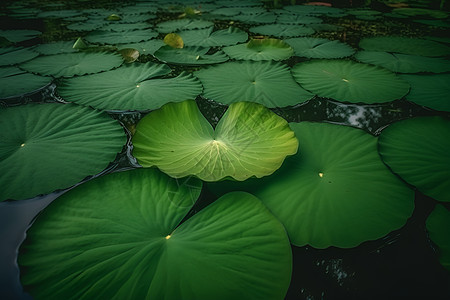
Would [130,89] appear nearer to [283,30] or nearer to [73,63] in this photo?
[73,63]

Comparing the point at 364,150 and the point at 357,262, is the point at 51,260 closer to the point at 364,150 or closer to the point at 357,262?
the point at 357,262

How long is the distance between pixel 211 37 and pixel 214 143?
1.64 metres

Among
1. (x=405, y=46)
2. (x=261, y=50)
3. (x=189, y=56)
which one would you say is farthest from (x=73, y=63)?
(x=405, y=46)

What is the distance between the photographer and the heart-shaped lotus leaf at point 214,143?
0.78m

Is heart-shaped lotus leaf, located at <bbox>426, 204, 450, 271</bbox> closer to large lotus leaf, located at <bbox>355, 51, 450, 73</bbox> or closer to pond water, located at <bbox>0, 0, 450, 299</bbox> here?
pond water, located at <bbox>0, 0, 450, 299</bbox>

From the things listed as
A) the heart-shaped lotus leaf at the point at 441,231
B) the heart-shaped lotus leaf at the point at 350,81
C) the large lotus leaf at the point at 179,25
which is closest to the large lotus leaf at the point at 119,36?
the large lotus leaf at the point at 179,25

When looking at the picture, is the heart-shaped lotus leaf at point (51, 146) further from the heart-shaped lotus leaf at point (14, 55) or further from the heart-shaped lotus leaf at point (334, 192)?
the heart-shaped lotus leaf at point (14, 55)

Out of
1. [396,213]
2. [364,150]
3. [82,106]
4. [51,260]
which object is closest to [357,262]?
[396,213]

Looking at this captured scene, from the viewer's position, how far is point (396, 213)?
0.69 metres

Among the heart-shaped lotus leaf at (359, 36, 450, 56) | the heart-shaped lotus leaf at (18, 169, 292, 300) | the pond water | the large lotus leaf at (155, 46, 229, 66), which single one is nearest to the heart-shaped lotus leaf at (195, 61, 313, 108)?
the pond water

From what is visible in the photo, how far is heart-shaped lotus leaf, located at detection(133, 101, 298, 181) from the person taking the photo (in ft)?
2.55

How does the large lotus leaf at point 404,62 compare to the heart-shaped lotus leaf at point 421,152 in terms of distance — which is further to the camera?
the large lotus leaf at point 404,62

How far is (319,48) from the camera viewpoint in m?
1.92

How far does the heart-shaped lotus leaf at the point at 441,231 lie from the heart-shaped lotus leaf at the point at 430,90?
74 centimetres
